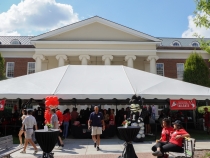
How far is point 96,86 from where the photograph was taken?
43.3 ft

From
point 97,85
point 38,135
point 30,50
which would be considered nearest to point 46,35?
point 30,50

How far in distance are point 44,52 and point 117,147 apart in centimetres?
2192

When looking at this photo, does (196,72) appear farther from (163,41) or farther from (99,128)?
(99,128)

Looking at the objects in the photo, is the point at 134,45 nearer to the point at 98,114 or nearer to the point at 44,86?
the point at 44,86

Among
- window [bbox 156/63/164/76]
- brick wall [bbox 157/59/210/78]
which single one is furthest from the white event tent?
brick wall [bbox 157/59/210/78]

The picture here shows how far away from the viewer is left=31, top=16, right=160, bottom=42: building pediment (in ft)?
98.8

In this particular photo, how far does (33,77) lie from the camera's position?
14.4 metres

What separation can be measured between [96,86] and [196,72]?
1730cm

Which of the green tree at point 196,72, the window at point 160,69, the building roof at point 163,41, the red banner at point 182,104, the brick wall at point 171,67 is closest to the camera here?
the red banner at point 182,104

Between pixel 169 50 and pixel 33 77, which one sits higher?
pixel 169 50

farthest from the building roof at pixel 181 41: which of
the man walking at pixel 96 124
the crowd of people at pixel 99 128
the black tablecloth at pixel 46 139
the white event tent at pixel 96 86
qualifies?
the black tablecloth at pixel 46 139

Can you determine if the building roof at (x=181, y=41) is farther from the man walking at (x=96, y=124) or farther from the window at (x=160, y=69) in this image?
the man walking at (x=96, y=124)

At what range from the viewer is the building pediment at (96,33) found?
30125 millimetres

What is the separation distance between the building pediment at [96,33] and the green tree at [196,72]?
210 inches
